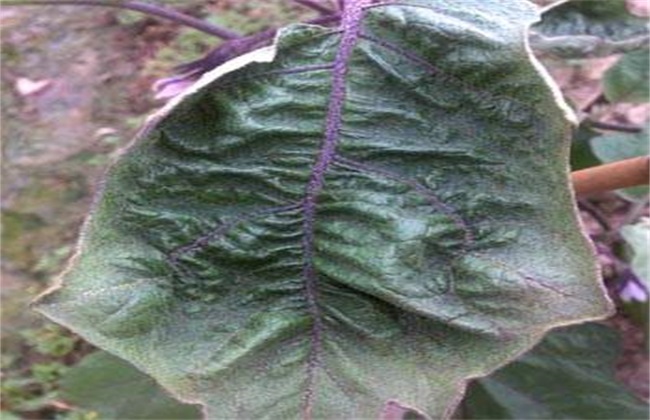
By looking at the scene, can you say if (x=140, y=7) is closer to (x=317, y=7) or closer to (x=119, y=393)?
(x=317, y=7)

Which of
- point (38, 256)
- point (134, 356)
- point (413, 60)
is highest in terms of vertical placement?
point (413, 60)

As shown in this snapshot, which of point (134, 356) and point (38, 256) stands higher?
point (134, 356)

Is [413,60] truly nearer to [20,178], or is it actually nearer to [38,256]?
[38,256]

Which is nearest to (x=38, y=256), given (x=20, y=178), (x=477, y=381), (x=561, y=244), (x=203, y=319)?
(x=20, y=178)

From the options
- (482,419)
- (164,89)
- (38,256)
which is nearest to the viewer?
(164,89)

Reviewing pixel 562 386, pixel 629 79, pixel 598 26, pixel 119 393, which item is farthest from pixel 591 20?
pixel 119 393

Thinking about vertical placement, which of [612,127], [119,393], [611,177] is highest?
[611,177]

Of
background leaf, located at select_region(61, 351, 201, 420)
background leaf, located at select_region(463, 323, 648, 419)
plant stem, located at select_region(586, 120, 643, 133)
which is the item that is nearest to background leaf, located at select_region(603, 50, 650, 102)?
plant stem, located at select_region(586, 120, 643, 133)
